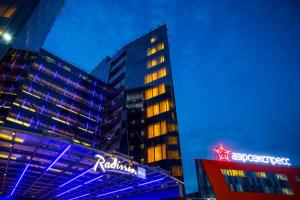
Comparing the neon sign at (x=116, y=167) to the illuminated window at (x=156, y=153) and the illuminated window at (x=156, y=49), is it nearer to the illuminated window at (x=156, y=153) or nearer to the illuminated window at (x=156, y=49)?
the illuminated window at (x=156, y=153)

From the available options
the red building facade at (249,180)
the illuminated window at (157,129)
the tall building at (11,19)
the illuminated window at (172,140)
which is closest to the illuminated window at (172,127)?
the illuminated window at (157,129)

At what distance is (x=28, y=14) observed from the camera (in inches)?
969

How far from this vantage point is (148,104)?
5059 centimetres

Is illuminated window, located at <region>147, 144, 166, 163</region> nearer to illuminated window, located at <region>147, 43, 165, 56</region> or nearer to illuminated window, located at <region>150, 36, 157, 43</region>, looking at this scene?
illuminated window, located at <region>147, 43, 165, 56</region>

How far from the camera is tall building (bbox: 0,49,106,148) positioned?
42.5m

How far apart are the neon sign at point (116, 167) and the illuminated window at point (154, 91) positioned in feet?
111

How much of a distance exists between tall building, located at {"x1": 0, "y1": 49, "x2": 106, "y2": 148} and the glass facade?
104 ft

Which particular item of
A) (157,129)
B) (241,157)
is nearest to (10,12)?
(157,129)

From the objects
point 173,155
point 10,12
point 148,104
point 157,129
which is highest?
→ point 148,104

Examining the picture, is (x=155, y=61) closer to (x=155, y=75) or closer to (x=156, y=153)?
(x=155, y=75)

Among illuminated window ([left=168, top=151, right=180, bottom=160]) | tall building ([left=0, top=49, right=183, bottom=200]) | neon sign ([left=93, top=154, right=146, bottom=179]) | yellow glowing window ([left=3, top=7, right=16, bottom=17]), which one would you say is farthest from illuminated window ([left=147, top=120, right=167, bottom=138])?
yellow glowing window ([left=3, top=7, right=16, bottom=17])

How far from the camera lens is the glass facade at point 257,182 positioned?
4759 cm

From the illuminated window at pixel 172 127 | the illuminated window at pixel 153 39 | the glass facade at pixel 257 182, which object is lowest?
the glass facade at pixel 257 182

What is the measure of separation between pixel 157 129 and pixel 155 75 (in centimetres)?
1349
